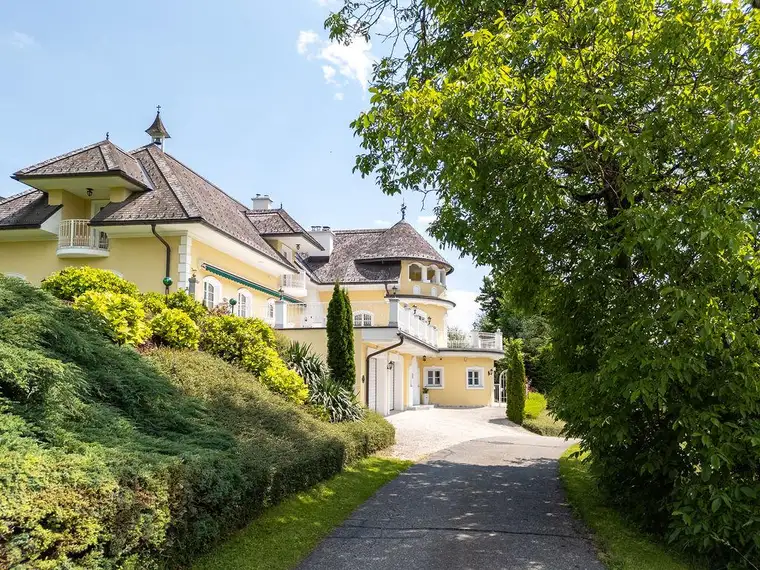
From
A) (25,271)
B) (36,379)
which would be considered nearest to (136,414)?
(36,379)

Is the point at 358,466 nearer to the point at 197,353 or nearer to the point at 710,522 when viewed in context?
the point at 197,353

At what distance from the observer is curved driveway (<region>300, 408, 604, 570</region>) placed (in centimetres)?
670

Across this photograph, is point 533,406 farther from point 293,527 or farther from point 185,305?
point 293,527

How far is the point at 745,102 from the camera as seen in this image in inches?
242

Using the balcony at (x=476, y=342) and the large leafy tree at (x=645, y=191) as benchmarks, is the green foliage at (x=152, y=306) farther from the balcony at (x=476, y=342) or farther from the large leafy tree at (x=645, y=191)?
the balcony at (x=476, y=342)

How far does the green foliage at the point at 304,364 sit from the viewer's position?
1508cm

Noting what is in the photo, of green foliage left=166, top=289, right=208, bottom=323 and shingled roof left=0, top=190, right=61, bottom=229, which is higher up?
shingled roof left=0, top=190, right=61, bottom=229

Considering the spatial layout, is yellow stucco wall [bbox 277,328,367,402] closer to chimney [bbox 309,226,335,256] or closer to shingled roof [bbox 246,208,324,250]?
shingled roof [bbox 246,208,324,250]

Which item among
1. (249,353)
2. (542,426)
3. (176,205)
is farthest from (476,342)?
(249,353)

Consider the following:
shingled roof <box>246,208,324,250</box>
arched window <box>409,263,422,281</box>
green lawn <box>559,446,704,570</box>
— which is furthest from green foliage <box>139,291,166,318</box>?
arched window <box>409,263,422,281</box>

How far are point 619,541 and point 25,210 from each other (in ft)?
65.7

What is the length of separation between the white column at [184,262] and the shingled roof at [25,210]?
4.57 metres

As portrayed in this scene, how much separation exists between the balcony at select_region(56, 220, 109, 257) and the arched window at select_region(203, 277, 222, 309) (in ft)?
10.5

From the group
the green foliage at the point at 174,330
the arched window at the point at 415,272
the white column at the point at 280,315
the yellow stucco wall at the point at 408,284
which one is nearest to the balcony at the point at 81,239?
the white column at the point at 280,315
